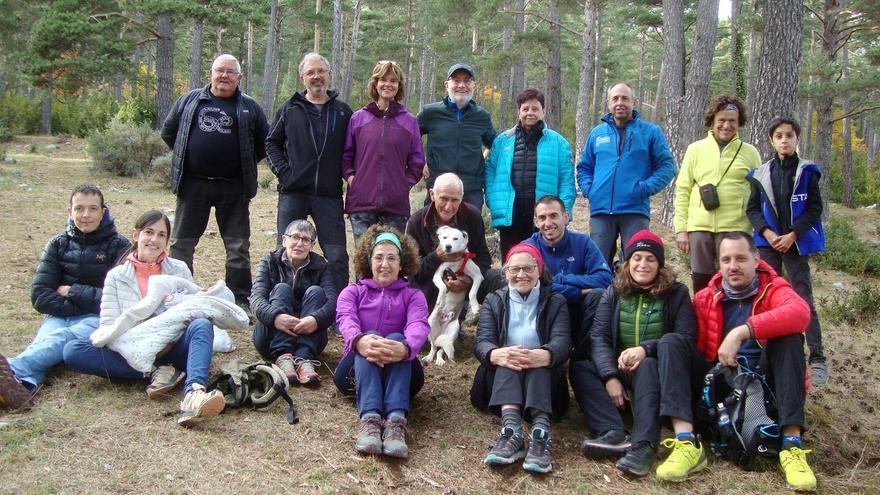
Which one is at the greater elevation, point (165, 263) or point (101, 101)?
point (101, 101)

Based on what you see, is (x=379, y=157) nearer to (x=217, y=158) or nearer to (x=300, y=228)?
(x=300, y=228)

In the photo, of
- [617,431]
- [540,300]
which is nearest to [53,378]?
[540,300]

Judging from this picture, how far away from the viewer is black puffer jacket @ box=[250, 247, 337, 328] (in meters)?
4.50

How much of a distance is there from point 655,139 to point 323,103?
9.56 feet

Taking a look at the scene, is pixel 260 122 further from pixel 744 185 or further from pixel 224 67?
pixel 744 185

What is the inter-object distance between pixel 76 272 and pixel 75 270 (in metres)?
0.02

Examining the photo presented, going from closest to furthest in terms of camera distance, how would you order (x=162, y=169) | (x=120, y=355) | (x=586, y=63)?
(x=120, y=355)
(x=162, y=169)
(x=586, y=63)

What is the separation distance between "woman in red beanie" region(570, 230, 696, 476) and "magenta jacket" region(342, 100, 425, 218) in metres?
2.11

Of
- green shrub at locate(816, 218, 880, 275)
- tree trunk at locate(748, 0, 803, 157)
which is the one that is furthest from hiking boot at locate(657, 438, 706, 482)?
green shrub at locate(816, 218, 880, 275)

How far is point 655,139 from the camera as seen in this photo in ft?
17.0

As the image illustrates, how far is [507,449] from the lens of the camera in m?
3.40

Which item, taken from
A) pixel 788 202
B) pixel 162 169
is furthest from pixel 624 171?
pixel 162 169

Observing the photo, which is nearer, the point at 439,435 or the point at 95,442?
the point at 95,442

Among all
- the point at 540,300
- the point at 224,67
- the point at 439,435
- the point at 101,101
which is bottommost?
the point at 439,435
